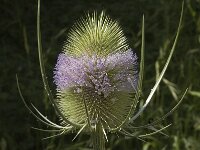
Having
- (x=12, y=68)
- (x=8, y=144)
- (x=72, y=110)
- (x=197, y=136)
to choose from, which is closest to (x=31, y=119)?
(x=8, y=144)

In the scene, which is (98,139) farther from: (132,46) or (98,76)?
(132,46)

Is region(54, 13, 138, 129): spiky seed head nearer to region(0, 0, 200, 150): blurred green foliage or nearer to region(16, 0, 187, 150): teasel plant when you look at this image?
region(16, 0, 187, 150): teasel plant

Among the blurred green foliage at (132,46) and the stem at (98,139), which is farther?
the blurred green foliage at (132,46)

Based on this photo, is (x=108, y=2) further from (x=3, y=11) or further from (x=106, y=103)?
(x=106, y=103)

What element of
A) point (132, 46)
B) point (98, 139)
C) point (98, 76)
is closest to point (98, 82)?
point (98, 76)

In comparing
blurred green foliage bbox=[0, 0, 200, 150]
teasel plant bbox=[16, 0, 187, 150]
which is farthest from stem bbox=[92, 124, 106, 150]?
blurred green foliage bbox=[0, 0, 200, 150]

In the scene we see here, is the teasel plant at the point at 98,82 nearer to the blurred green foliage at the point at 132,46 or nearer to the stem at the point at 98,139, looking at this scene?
the stem at the point at 98,139

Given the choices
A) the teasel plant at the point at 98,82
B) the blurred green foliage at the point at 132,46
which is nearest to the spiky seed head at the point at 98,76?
the teasel plant at the point at 98,82
